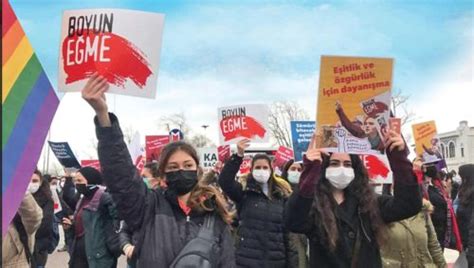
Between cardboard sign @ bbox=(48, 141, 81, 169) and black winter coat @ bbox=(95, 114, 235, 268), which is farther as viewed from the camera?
cardboard sign @ bbox=(48, 141, 81, 169)

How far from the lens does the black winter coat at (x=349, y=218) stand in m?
Answer: 3.63

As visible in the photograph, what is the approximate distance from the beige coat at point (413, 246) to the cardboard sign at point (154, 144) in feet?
21.7

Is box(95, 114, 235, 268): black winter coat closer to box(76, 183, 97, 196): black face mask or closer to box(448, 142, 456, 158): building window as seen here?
box(76, 183, 97, 196): black face mask

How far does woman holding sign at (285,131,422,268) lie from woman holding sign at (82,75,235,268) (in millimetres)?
640

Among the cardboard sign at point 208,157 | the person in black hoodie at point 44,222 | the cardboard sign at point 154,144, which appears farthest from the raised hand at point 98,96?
the cardboard sign at point 208,157

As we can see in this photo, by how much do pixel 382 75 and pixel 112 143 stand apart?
1.87 metres

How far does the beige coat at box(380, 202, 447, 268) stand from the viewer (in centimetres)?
Answer: 472

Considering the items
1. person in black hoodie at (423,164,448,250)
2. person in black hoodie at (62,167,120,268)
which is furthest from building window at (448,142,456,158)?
person in black hoodie at (62,167,120,268)

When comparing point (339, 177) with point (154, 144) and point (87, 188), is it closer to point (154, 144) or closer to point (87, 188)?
point (87, 188)

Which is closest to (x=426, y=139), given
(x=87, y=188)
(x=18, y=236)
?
(x=87, y=188)

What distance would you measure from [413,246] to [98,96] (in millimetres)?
3081

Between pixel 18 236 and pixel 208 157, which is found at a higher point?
pixel 208 157

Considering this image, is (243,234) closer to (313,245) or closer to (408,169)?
(313,245)

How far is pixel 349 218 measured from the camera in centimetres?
381
